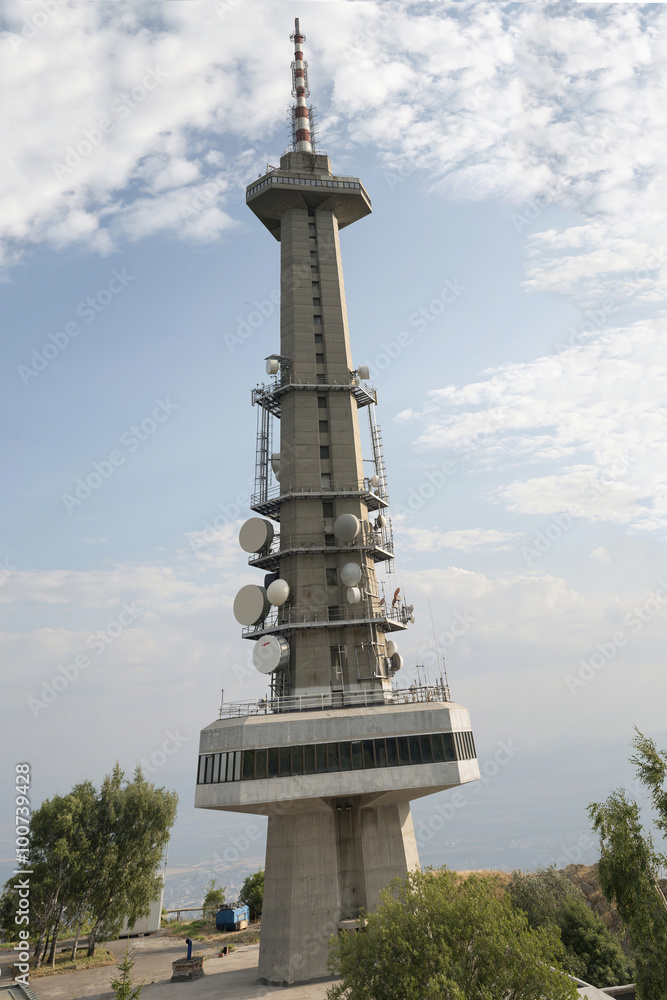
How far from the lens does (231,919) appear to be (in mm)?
53906

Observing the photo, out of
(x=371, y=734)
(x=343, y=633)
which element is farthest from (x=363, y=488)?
(x=371, y=734)

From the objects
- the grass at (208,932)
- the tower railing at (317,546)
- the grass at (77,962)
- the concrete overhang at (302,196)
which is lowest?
the grass at (77,962)

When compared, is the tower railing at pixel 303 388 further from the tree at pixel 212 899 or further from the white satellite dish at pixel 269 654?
the tree at pixel 212 899

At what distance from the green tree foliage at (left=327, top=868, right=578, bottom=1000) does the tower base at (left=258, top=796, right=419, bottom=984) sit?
14931 mm

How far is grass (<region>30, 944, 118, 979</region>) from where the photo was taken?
43.3 metres

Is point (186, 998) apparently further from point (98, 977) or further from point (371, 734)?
point (371, 734)

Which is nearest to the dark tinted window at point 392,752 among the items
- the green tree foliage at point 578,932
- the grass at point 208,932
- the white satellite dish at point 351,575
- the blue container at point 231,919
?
the green tree foliage at point 578,932

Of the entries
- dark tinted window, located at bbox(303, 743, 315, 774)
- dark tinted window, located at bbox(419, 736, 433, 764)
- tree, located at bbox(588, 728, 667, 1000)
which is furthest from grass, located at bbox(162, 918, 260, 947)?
tree, located at bbox(588, 728, 667, 1000)

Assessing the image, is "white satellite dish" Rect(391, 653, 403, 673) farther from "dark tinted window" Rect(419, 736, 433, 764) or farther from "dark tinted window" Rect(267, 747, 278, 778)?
"dark tinted window" Rect(267, 747, 278, 778)

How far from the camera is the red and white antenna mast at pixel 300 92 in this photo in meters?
60.3

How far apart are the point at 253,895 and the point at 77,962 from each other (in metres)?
17.0

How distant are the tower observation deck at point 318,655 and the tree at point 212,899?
82.1 ft

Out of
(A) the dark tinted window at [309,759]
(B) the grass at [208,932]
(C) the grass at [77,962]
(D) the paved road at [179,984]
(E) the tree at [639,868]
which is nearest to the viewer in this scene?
(E) the tree at [639,868]

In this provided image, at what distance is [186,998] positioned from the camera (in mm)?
33750
